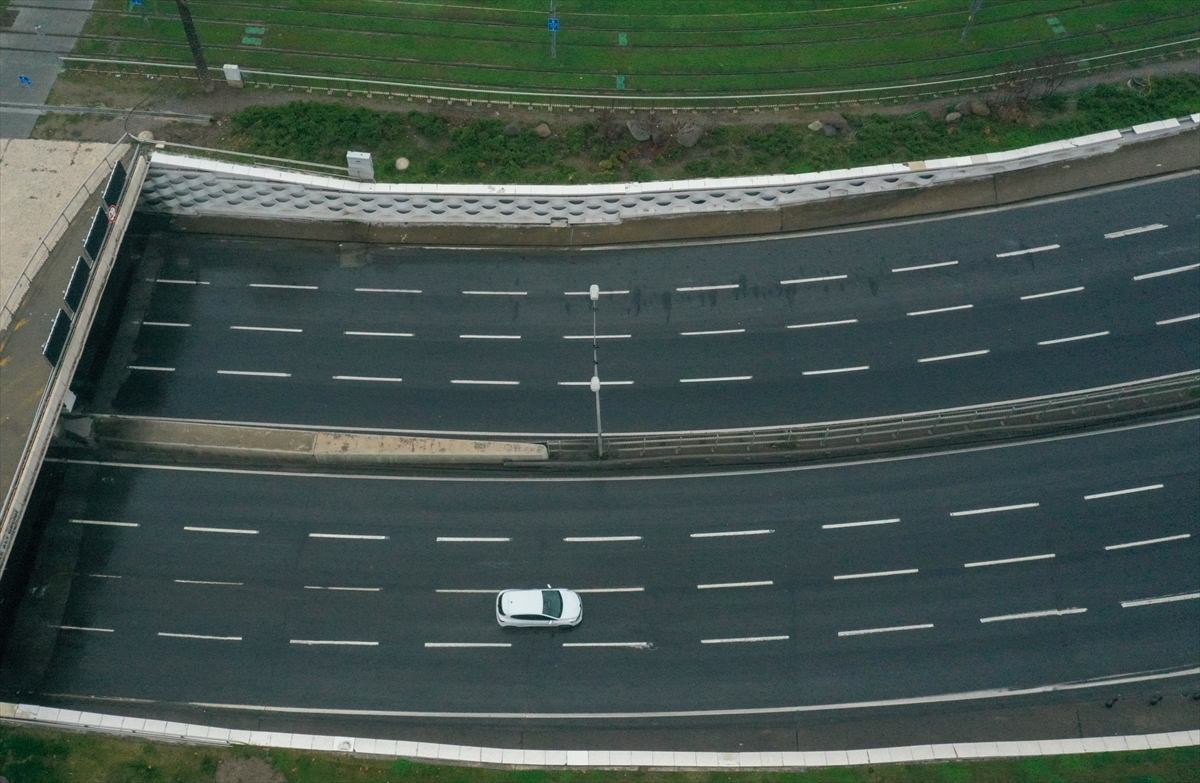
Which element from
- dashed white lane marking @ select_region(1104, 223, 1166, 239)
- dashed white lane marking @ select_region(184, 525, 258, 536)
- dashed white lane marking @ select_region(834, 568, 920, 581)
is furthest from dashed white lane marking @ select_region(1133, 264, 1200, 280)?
dashed white lane marking @ select_region(184, 525, 258, 536)

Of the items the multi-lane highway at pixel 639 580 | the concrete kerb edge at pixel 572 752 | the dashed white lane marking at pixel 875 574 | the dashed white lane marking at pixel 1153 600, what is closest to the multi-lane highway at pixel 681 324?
the multi-lane highway at pixel 639 580

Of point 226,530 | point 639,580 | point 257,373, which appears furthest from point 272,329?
point 639,580

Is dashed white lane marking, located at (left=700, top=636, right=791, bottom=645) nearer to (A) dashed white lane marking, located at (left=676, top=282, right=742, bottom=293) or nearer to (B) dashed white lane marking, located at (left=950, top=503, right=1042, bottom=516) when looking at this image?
(B) dashed white lane marking, located at (left=950, top=503, right=1042, bottom=516)

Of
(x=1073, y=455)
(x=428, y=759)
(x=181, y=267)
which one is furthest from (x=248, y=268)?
(x=1073, y=455)

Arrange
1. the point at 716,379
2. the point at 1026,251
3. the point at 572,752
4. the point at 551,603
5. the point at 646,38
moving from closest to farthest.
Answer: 1. the point at 572,752
2. the point at 551,603
3. the point at 716,379
4. the point at 1026,251
5. the point at 646,38

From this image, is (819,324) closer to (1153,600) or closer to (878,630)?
(878,630)

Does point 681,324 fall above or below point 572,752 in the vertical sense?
above
